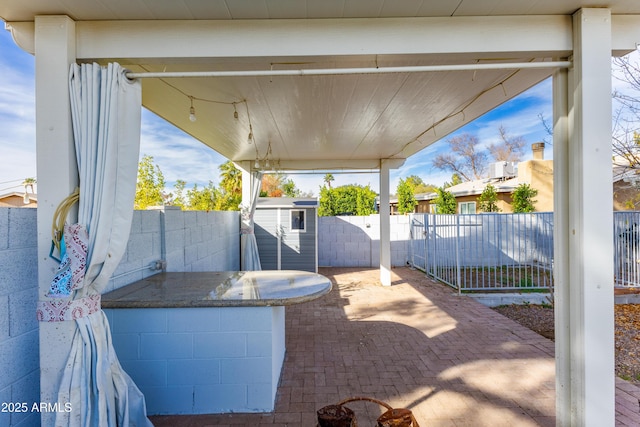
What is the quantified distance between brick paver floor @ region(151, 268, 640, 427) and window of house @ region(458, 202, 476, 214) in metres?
7.72

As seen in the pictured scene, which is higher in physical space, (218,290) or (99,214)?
(99,214)

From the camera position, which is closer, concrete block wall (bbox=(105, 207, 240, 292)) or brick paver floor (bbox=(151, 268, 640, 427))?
brick paver floor (bbox=(151, 268, 640, 427))

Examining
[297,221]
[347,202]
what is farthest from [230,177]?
[297,221]

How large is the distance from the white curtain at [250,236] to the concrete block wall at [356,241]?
2956 mm

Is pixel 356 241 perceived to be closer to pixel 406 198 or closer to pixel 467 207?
pixel 467 207

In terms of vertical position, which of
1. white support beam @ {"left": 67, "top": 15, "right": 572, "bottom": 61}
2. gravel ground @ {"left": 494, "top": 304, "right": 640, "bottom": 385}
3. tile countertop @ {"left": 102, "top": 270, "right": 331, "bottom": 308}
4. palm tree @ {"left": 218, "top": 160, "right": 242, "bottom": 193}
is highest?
palm tree @ {"left": 218, "top": 160, "right": 242, "bottom": 193}

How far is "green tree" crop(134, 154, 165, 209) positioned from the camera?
273 inches

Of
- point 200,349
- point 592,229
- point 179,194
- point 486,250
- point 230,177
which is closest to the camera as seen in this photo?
point 592,229

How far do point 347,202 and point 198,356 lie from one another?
579 inches

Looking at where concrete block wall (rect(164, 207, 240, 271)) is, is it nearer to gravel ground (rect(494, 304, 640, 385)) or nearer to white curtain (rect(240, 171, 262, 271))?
white curtain (rect(240, 171, 262, 271))

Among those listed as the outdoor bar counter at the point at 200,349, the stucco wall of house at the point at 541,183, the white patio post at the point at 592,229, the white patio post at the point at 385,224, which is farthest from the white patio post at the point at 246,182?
the stucco wall of house at the point at 541,183

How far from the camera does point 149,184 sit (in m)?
7.13

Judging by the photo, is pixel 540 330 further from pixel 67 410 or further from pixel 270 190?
pixel 270 190

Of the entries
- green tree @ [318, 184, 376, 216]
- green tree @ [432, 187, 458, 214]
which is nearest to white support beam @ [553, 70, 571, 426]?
green tree @ [432, 187, 458, 214]
